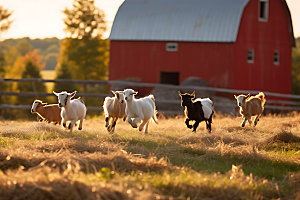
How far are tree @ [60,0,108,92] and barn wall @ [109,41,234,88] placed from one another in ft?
66.9

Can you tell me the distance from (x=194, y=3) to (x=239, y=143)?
2235cm

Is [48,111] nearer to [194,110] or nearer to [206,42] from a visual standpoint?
[194,110]

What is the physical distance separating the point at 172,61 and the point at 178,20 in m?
2.38

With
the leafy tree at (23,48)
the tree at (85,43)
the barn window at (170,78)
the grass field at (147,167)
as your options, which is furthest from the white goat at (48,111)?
the leafy tree at (23,48)

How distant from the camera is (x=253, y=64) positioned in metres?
32.5

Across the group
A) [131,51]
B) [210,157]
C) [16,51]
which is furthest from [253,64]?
[16,51]

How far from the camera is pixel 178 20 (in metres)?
32.3

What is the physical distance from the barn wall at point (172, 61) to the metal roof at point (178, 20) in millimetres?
467

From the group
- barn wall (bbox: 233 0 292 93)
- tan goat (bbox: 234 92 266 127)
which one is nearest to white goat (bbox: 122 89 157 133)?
tan goat (bbox: 234 92 266 127)

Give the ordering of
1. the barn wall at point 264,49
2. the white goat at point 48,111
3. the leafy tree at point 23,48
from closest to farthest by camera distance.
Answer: the white goat at point 48,111 < the barn wall at point 264,49 < the leafy tree at point 23,48

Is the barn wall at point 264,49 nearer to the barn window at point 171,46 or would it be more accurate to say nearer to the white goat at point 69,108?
the barn window at point 171,46

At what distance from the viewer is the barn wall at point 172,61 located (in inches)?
1212

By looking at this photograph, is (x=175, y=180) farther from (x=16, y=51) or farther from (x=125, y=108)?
(x=16, y=51)

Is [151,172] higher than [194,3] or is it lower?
lower
